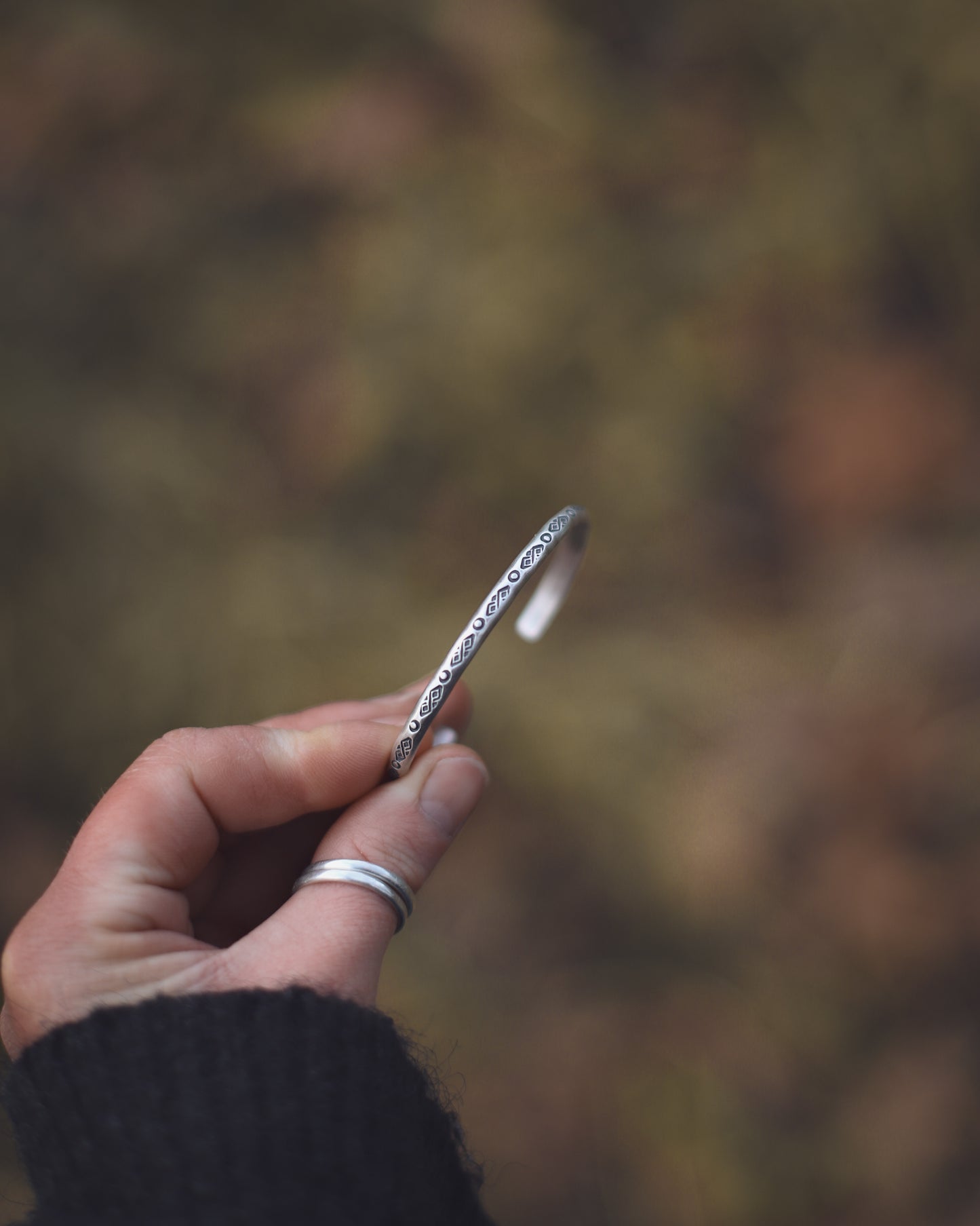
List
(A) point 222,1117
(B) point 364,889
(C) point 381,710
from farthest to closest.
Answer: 1. (C) point 381,710
2. (B) point 364,889
3. (A) point 222,1117

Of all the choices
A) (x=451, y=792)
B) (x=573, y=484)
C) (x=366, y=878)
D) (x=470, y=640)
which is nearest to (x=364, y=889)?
(x=366, y=878)

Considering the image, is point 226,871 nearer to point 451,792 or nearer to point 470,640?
point 451,792

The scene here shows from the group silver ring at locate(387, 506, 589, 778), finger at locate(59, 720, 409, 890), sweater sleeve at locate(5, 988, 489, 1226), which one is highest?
silver ring at locate(387, 506, 589, 778)

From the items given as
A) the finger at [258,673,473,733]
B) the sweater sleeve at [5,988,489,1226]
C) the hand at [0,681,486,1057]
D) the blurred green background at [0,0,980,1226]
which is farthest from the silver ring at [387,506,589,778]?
the blurred green background at [0,0,980,1226]

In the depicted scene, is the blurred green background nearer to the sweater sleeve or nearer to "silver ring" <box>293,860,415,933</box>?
"silver ring" <box>293,860,415,933</box>

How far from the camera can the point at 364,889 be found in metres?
0.99

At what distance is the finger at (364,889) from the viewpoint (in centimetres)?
91

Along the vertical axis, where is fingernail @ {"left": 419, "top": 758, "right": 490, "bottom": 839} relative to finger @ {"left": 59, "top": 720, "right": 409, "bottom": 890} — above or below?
below

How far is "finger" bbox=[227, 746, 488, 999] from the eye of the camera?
0.91 metres

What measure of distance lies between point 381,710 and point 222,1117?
2.07 feet

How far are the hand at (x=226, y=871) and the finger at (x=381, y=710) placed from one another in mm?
154

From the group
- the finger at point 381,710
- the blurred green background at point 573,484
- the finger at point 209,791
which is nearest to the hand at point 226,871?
the finger at point 209,791

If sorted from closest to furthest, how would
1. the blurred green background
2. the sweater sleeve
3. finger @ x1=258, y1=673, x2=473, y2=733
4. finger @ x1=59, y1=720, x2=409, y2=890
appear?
the sweater sleeve → finger @ x1=59, y1=720, x2=409, y2=890 → finger @ x1=258, y1=673, x2=473, y2=733 → the blurred green background

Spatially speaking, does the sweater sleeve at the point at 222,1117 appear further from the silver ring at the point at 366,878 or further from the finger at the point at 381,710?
the finger at the point at 381,710
